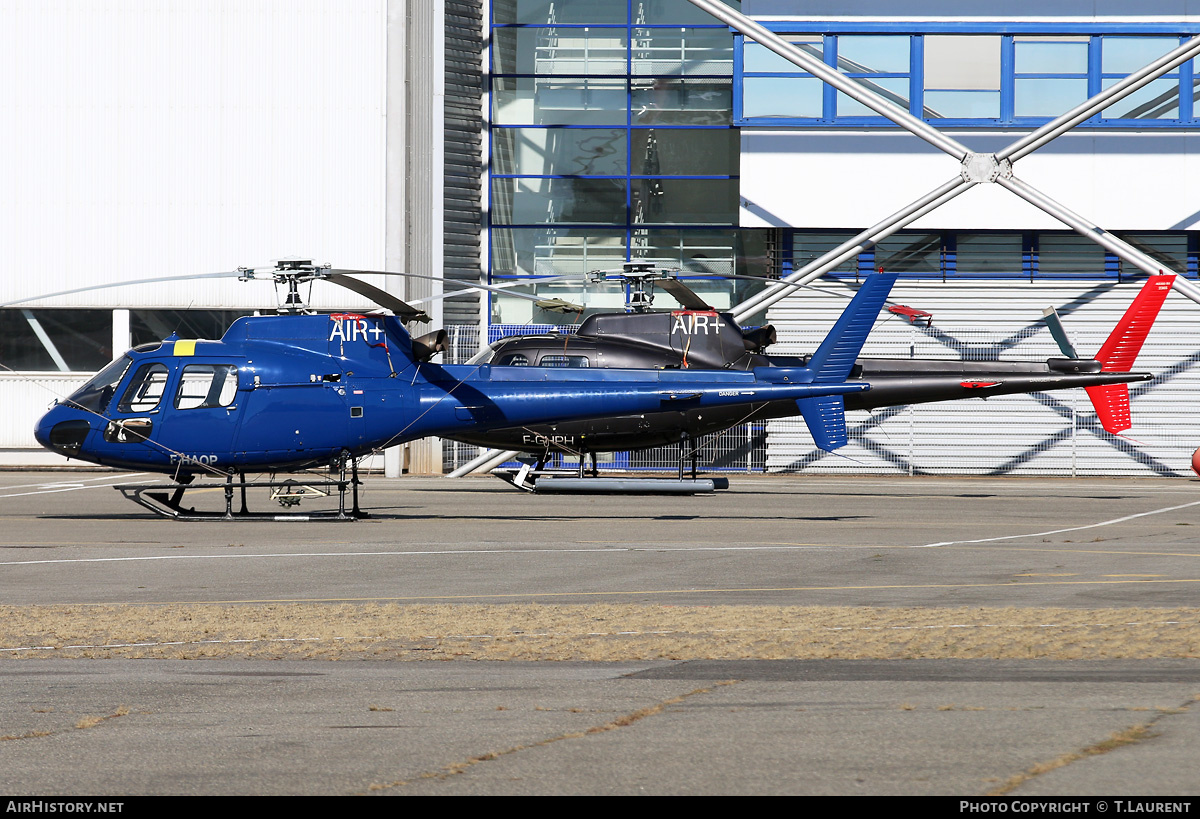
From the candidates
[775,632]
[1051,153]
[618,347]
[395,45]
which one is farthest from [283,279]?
[1051,153]

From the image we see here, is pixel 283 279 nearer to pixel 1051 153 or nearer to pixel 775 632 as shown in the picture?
pixel 775 632

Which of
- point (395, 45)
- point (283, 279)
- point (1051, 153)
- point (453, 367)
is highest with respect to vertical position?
point (395, 45)

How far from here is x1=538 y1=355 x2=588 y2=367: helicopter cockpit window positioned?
884 inches

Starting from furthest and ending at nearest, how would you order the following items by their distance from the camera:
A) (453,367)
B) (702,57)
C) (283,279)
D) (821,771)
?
(702,57), (453,367), (283,279), (821,771)

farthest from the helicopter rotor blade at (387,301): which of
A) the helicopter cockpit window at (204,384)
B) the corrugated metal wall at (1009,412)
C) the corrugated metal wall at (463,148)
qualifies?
the corrugated metal wall at (1009,412)

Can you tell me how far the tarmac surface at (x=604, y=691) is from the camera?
5117 mm

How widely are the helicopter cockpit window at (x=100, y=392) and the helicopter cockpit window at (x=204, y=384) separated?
2.88ft

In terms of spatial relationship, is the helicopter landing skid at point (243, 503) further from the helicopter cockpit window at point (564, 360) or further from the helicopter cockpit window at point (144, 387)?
the helicopter cockpit window at point (564, 360)

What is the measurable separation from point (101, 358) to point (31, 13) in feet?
28.5

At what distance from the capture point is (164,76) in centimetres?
3259

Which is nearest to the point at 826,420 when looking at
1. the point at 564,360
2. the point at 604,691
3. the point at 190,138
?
the point at 564,360

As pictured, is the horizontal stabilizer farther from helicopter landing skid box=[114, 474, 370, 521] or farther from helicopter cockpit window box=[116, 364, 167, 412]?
helicopter cockpit window box=[116, 364, 167, 412]

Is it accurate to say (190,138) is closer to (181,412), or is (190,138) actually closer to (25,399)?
(25,399)

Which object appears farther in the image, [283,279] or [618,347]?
[618,347]
